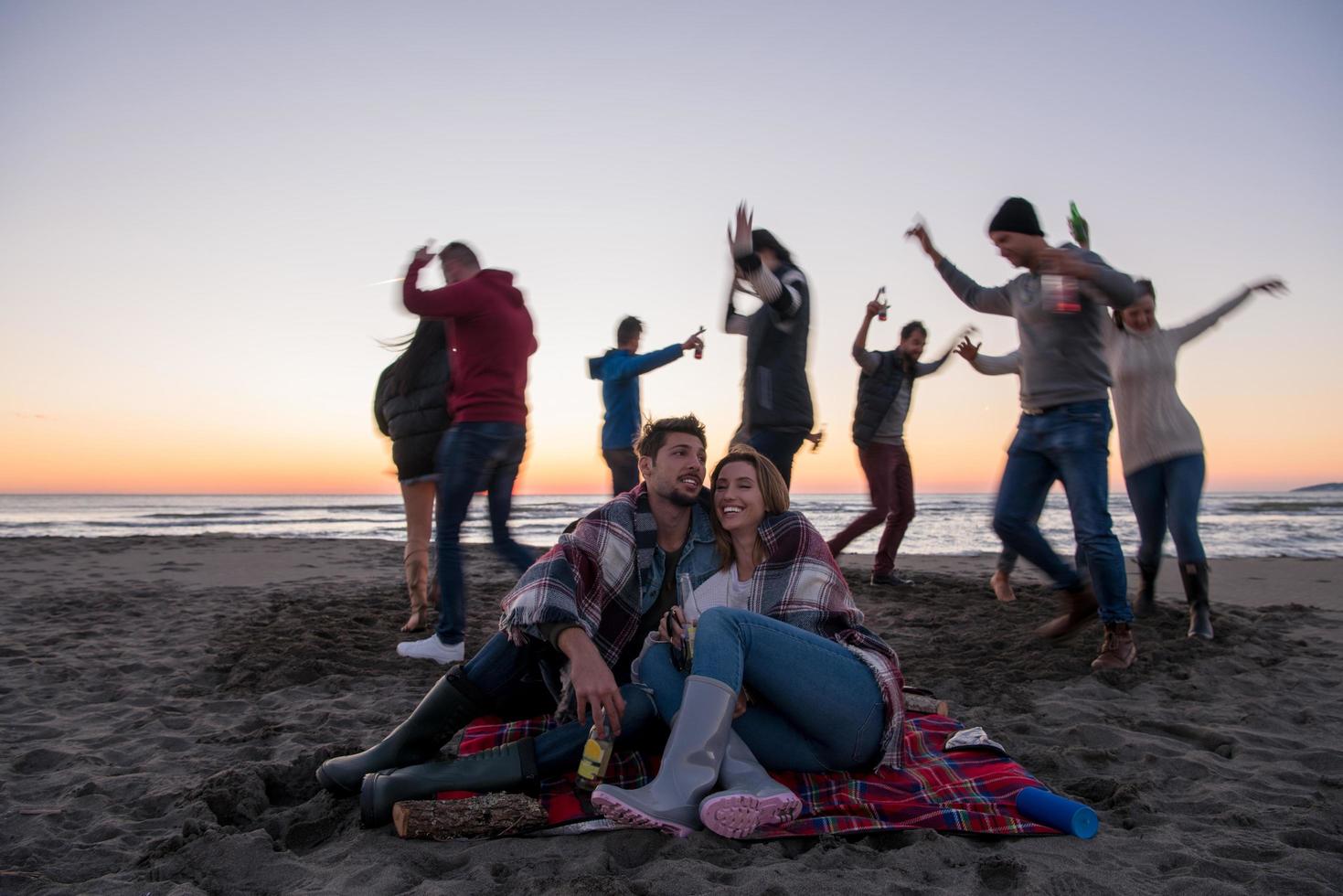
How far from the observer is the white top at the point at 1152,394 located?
4.34 meters

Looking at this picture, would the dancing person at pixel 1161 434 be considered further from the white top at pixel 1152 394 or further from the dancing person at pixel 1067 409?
the dancing person at pixel 1067 409

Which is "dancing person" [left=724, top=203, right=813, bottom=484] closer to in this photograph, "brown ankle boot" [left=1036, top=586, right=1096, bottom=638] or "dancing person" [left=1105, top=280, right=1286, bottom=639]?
"brown ankle boot" [left=1036, top=586, right=1096, bottom=638]

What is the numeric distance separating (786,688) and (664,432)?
3.17 ft

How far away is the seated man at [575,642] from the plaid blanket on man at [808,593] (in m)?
0.21

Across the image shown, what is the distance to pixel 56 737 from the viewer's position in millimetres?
2898

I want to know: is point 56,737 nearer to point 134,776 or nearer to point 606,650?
point 134,776

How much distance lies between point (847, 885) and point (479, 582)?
18.6 feet

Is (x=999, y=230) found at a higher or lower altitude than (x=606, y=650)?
higher

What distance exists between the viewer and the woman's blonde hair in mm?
2654

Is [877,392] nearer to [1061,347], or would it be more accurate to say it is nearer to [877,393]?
[877,393]

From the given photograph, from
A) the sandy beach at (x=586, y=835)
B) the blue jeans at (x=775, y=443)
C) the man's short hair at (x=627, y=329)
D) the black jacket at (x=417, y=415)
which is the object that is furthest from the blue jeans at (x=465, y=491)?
the man's short hair at (x=627, y=329)

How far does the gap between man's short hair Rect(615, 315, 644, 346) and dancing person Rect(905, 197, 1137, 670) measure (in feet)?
9.98

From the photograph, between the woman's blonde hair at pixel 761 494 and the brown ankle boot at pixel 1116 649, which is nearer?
the woman's blonde hair at pixel 761 494

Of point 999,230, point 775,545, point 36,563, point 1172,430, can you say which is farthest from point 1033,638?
point 36,563
